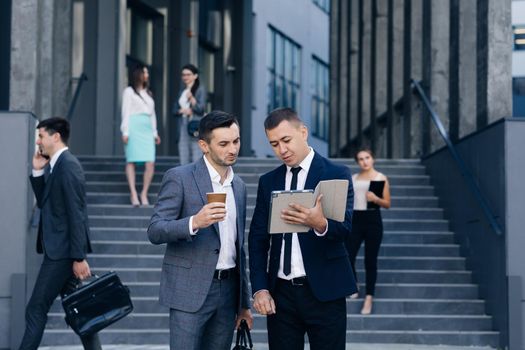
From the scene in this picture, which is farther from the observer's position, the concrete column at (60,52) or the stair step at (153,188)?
the concrete column at (60,52)

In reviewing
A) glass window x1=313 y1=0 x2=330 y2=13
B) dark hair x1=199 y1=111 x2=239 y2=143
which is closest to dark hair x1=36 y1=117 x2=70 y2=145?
dark hair x1=199 y1=111 x2=239 y2=143

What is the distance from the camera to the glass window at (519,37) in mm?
18375

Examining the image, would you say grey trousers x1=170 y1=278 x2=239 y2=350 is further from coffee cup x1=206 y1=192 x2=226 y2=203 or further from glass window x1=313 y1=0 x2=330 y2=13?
glass window x1=313 y1=0 x2=330 y2=13

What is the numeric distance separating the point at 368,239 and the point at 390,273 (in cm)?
135

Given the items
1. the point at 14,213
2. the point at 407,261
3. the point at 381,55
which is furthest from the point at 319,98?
the point at 14,213

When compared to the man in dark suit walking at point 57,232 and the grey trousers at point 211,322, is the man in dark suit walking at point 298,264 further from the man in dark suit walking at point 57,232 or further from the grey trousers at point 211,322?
the man in dark suit walking at point 57,232

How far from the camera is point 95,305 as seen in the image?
841cm

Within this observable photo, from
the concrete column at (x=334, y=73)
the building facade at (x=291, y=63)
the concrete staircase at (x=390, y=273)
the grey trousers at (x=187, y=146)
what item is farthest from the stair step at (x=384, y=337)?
the concrete column at (x=334, y=73)

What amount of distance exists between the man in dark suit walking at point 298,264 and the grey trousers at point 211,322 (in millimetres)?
180

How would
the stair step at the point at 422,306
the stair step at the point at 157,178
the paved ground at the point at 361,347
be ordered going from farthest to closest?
the stair step at the point at 157,178, the stair step at the point at 422,306, the paved ground at the point at 361,347

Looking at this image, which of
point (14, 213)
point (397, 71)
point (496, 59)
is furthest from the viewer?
point (397, 71)

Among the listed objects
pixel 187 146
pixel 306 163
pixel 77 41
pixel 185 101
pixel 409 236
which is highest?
pixel 77 41

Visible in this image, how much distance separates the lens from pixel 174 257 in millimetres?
6355

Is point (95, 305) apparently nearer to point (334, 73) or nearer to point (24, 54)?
point (24, 54)
